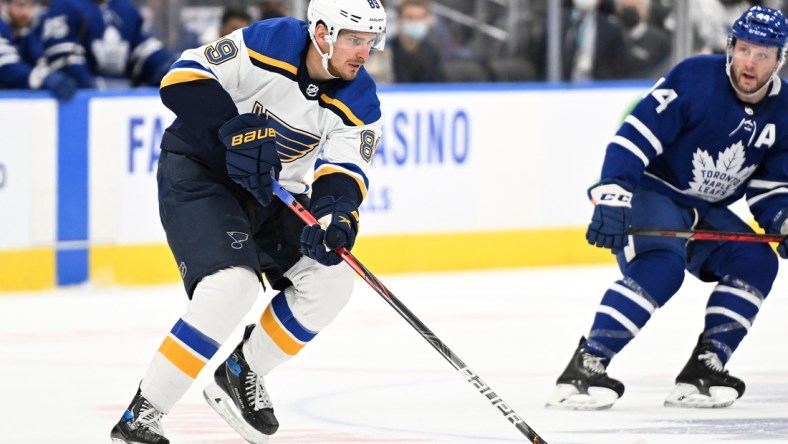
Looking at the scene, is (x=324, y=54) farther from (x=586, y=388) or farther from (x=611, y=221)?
(x=586, y=388)

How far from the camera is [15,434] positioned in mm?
4312

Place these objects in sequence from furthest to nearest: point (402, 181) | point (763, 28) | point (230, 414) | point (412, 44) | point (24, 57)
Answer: point (412, 44), point (402, 181), point (24, 57), point (763, 28), point (230, 414)

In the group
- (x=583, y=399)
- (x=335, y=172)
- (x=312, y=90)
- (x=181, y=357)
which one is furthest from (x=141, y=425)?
(x=583, y=399)

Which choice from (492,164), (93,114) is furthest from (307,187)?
(492,164)

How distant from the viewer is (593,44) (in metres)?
8.61

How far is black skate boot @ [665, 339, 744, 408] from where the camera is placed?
15.7 feet

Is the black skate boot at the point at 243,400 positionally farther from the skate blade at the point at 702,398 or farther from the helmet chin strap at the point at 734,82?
the helmet chin strap at the point at 734,82

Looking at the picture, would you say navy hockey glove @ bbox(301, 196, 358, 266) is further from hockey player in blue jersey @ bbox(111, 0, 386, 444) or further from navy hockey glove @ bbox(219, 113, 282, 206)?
navy hockey glove @ bbox(219, 113, 282, 206)

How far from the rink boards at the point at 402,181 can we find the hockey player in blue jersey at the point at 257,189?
3097mm

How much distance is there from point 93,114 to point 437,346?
3.63m

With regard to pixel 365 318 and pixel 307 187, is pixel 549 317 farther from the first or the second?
pixel 307 187

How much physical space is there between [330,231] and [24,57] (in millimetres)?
3756

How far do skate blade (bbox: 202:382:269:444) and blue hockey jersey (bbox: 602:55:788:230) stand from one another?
125 centimetres

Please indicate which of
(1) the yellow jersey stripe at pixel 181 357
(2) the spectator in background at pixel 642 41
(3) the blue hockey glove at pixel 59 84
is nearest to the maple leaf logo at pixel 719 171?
(1) the yellow jersey stripe at pixel 181 357
